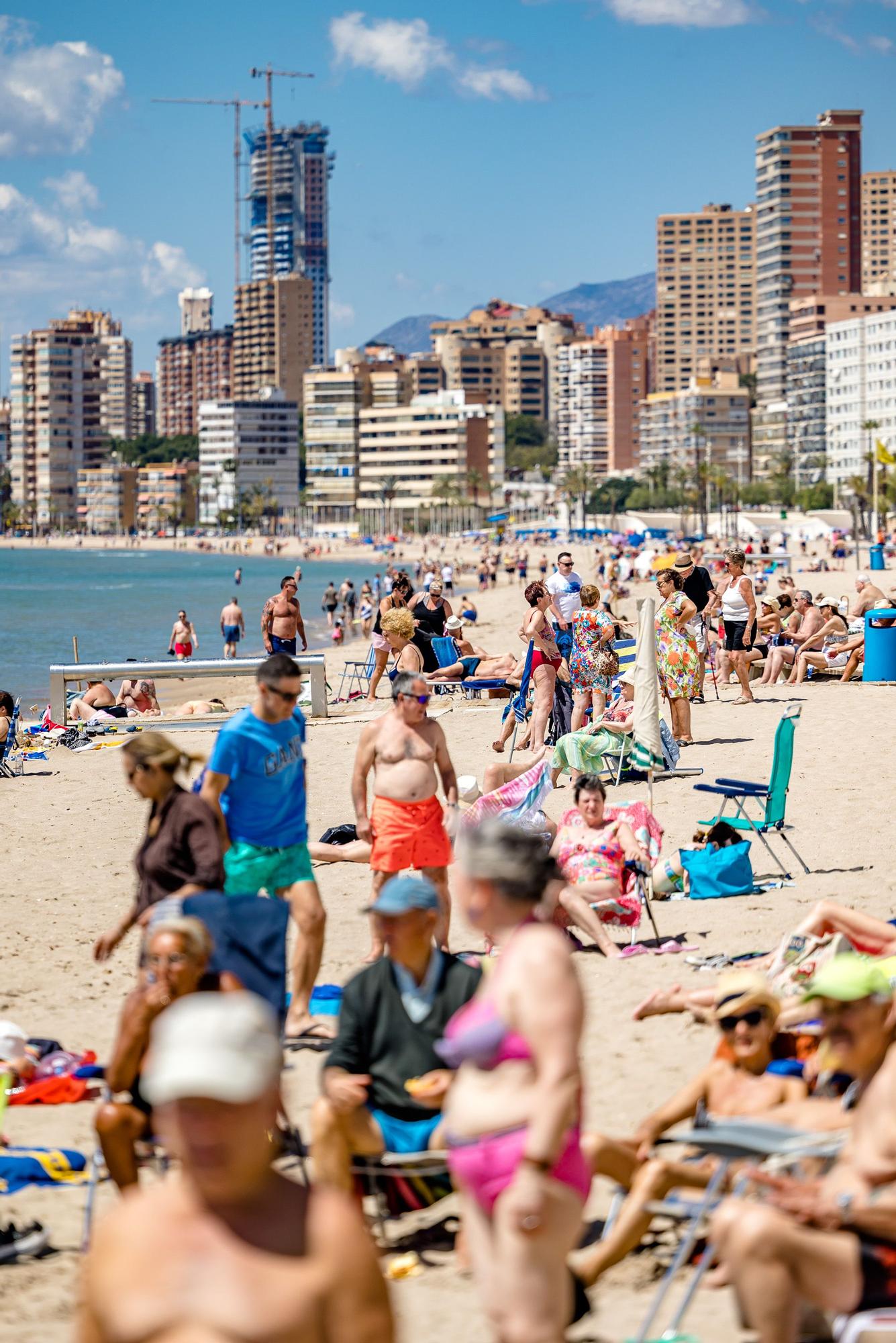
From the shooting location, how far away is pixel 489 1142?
10.9 ft

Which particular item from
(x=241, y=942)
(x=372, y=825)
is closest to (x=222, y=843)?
(x=241, y=942)

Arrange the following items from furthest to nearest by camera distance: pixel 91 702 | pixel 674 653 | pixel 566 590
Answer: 1. pixel 91 702
2. pixel 566 590
3. pixel 674 653

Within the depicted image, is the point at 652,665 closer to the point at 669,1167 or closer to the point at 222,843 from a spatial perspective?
the point at 222,843

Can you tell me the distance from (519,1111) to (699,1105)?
1.78 meters

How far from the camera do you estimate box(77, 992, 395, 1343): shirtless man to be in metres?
2.31

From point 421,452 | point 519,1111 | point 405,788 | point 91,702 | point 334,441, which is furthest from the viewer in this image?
point 334,441

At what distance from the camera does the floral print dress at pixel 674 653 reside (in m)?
13.0

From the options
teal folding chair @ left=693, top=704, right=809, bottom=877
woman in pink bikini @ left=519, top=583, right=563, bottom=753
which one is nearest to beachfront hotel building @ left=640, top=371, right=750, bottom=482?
woman in pink bikini @ left=519, top=583, right=563, bottom=753

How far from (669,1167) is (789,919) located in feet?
13.6

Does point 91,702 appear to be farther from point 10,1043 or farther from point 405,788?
point 10,1043

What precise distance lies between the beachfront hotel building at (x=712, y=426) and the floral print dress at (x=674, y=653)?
6585 inches

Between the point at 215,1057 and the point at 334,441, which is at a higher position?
the point at 334,441

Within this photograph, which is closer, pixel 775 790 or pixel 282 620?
pixel 775 790

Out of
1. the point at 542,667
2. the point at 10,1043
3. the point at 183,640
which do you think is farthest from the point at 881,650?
the point at 10,1043
